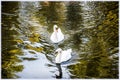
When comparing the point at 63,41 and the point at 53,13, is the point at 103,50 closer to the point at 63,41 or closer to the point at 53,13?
the point at 63,41

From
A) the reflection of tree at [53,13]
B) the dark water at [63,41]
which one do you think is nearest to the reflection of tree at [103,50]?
the dark water at [63,41]

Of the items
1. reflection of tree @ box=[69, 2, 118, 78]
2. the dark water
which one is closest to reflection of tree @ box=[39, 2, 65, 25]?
the dark water

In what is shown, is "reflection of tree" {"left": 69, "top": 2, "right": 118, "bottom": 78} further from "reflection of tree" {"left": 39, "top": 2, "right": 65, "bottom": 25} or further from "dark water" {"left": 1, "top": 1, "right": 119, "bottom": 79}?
"reflection of tree" {"left": 39, "top": 2, "right": 65, "bottom": 25}

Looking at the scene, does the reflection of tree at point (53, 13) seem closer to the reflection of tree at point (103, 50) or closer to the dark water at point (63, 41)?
the dark water at point (63, 41)

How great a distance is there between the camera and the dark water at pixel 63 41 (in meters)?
8.53

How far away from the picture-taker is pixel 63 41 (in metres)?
8.55

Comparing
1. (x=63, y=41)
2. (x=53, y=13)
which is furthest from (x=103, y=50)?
(x=53, y=13)

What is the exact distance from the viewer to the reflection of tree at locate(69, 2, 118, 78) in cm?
853

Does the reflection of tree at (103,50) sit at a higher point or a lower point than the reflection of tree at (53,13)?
lower

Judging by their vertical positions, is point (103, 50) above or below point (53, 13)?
below

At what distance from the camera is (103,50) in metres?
8.55

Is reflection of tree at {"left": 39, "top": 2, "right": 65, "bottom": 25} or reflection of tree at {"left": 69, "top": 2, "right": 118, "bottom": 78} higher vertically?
reflection of tree at {"left": 39, "top": 2, "right": 65, "bottom": 25}

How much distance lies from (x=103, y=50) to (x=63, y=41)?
10.3 inches

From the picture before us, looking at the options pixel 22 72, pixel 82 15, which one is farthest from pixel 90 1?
pixel 22 72
